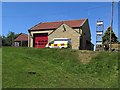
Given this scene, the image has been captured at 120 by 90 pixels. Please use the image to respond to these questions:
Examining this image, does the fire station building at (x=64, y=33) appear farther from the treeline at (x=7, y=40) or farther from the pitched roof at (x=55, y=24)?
the treeline at (x=7, y=40)

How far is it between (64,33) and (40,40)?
6.00m

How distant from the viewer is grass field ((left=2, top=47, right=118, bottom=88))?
54.0 feet

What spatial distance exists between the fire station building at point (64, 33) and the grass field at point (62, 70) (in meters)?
23.0

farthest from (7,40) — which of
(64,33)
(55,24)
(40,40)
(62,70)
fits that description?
(62,70)

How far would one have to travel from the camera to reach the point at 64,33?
174 feet

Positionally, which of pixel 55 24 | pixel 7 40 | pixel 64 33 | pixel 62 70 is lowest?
pixel 62 70

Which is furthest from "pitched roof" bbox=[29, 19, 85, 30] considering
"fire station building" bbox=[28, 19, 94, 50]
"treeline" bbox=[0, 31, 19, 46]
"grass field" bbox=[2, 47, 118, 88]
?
"grass field" bbox=[2, 47, 118, 88]

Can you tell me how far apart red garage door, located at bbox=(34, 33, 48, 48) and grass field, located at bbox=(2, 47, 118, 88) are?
85.7 ft

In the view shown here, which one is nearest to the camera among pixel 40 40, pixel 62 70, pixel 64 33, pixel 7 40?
pixel 62 70

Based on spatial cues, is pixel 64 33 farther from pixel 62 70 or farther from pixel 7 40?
pixel 7 40

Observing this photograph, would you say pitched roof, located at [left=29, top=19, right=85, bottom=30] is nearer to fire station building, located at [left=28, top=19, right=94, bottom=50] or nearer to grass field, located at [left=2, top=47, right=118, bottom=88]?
fire station building, located at [left=28, top=19, right=94, bottom=50]

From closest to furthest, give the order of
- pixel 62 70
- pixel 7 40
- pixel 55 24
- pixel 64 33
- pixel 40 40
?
pixel 62 70
pixel 64 33
pixel 40 40
pixel 55 24
pixel 7 40

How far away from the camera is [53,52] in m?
28.2

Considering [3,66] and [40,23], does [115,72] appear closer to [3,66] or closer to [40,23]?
[3,66]
